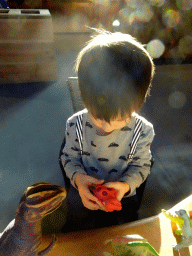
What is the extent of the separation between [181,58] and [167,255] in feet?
9.02

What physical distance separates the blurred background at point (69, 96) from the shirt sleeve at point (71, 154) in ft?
1.84

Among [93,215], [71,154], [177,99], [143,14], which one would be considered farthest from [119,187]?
[143,14]

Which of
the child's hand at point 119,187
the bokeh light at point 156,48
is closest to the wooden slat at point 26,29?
the bokeh light at point 156,48

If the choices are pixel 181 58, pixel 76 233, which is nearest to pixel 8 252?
pixel 76 233

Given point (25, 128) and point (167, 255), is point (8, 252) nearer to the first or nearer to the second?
point (167, 255)

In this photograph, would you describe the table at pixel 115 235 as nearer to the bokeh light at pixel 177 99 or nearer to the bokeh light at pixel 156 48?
the bokeh light at pixel 177 99

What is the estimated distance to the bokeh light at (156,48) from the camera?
286 cm

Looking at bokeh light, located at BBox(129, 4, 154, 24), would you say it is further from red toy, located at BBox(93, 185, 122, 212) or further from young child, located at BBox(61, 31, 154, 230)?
red toy, located at BBox(93, 185, 122, 212)

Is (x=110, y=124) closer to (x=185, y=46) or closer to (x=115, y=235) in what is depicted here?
(x=115, y=235)

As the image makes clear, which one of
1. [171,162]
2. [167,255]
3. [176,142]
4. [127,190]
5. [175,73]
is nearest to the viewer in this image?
[167,255]

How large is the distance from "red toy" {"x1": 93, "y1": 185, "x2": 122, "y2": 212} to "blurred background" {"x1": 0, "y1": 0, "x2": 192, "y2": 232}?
2.20 feet

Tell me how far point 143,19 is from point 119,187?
288cm

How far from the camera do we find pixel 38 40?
2084 millimetres

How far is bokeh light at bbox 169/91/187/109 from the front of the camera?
6.68 ft
